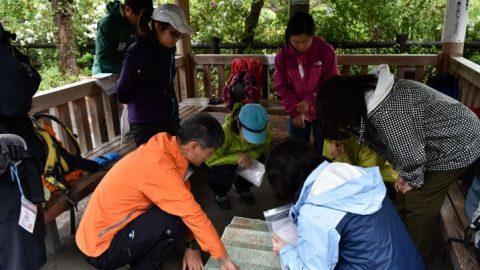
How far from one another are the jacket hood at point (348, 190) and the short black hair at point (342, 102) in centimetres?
47

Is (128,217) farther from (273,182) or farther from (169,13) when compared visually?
(169,13)

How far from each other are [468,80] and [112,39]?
10.0 ft

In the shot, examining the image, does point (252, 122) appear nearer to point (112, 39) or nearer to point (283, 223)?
point (283, 223)

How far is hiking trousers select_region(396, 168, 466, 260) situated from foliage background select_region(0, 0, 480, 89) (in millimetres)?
5647

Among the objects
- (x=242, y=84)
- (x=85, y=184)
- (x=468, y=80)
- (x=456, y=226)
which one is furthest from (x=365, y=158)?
(x=242, y=84)

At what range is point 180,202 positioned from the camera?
6.49 ft

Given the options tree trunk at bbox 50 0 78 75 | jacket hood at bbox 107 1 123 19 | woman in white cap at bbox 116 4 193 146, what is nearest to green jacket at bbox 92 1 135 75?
jacket hood at bbox 107 1 123 19

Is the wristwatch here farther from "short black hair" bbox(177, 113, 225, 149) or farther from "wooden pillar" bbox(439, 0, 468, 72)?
"wooden pillar" bbox(439, 0, 468, 72)

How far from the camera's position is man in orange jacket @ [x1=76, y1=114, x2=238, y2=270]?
1.98 metres

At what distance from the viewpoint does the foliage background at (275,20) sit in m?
7.71

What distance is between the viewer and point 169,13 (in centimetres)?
290

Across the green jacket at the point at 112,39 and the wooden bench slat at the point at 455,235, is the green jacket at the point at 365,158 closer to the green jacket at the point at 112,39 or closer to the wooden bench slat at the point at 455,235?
the wooden bench slat at the point at 455,235

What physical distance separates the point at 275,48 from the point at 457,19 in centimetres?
385

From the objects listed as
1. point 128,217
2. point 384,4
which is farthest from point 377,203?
point 384,4
